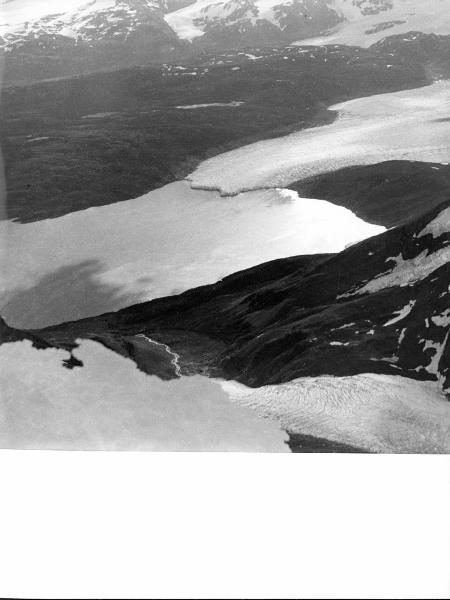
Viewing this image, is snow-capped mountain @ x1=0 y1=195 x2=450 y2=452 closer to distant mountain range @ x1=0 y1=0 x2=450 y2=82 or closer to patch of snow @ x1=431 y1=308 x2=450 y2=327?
patch of snow @ x1=431 y1=308 x2=450 y2=327

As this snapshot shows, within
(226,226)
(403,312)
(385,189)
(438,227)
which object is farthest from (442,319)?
(226,226)

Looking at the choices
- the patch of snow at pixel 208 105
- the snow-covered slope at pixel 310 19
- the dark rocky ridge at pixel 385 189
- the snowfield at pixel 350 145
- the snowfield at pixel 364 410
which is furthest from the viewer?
the patch of snow at pixel 208 105

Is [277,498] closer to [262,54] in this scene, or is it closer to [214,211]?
[214,211]

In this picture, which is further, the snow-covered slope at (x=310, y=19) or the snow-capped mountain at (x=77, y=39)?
the snow-capped mountain at (x=77, y=39)

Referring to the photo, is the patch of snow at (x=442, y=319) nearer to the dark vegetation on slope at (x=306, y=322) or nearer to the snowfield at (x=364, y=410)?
the dark vegetation on slope at (x=306, y=322)

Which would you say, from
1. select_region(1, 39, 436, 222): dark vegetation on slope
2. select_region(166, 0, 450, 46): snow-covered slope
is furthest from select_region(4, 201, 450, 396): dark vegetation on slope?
select_region(166, 0, 450, 46): snow-covered slope

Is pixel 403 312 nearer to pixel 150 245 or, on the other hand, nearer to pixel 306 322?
pixel 306 322

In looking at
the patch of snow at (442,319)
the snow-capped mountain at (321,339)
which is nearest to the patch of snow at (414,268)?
the snow-capped mountain at (321,339)
